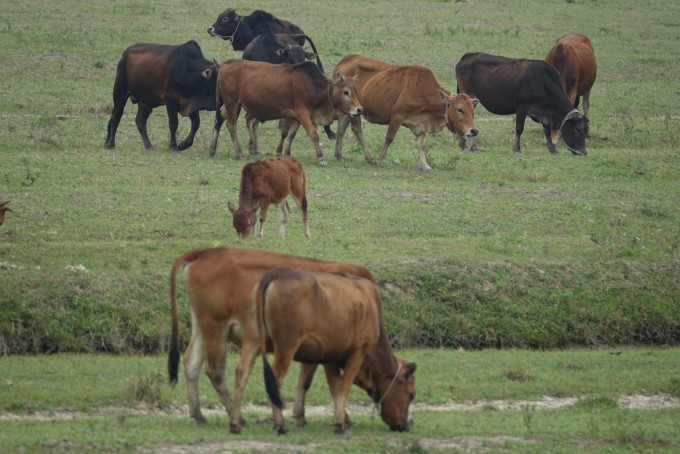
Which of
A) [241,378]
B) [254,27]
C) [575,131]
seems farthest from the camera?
[254,27]

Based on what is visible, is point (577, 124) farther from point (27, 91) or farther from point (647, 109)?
point (27, 91)

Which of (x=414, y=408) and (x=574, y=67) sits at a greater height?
(x=574, y=67)

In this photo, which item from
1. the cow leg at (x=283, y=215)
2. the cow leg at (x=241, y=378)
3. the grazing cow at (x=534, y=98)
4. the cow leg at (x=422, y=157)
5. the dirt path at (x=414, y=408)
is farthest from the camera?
the grazing cow at (x=534, y=98)

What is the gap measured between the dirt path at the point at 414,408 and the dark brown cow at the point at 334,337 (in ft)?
3.47

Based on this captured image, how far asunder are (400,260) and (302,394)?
505 cm

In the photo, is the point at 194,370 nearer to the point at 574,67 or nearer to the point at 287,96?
the point at 287,96

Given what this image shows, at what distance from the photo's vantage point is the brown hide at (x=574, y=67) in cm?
2642

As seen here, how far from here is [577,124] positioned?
24234 mm

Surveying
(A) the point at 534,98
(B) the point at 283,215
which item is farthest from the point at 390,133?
(B) the point at 283,215

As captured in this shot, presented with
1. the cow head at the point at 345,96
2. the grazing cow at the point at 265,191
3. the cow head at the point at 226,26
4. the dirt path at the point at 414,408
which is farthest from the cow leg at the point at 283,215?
the cow head at the point at 226,26

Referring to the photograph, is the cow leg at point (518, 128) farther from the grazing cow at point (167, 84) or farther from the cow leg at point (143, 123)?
the cow leg at point (143, 123)

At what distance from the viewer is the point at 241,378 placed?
10242mm

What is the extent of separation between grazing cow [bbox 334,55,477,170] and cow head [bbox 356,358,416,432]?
11946mm

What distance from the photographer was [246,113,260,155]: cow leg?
22891 millimetres
